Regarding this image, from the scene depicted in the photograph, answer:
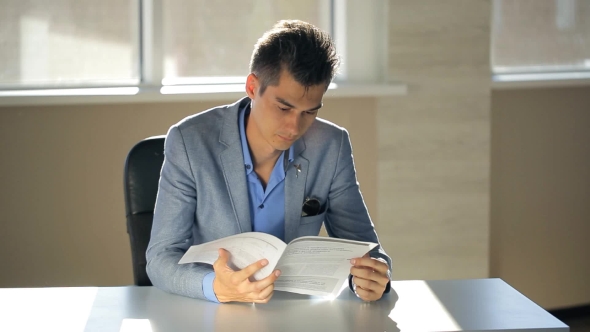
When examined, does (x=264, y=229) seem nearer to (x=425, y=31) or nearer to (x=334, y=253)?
(x=334, y=253)

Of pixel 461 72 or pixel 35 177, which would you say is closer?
pixel 35 177

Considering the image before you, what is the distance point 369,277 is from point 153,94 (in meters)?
2.13

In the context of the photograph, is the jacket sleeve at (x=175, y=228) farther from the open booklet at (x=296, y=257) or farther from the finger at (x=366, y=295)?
the finger at (x=366, y=295)

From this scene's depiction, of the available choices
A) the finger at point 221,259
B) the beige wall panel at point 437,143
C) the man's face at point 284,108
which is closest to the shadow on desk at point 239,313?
the finger at point 221,259

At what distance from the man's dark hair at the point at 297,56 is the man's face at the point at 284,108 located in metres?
0.02

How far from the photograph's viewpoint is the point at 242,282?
181 cm

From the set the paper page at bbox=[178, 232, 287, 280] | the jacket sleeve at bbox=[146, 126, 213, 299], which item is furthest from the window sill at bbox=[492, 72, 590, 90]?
the paper page at bbox=[178, 232, 287, 280]

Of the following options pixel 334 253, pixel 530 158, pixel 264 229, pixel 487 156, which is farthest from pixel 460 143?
pixel 334 253

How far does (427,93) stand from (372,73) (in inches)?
12.3

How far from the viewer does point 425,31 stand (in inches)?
156

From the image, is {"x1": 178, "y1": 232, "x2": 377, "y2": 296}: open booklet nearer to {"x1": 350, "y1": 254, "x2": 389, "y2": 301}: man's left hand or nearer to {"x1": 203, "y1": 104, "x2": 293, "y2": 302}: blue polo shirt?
{"x1": 350, "y1": 254, "x2": 389, "y2": 301}: man's left hand

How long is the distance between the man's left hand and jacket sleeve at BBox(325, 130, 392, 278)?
0.34 meters

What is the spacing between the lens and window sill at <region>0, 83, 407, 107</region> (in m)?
3.66

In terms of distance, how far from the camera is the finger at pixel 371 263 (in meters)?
1.92
